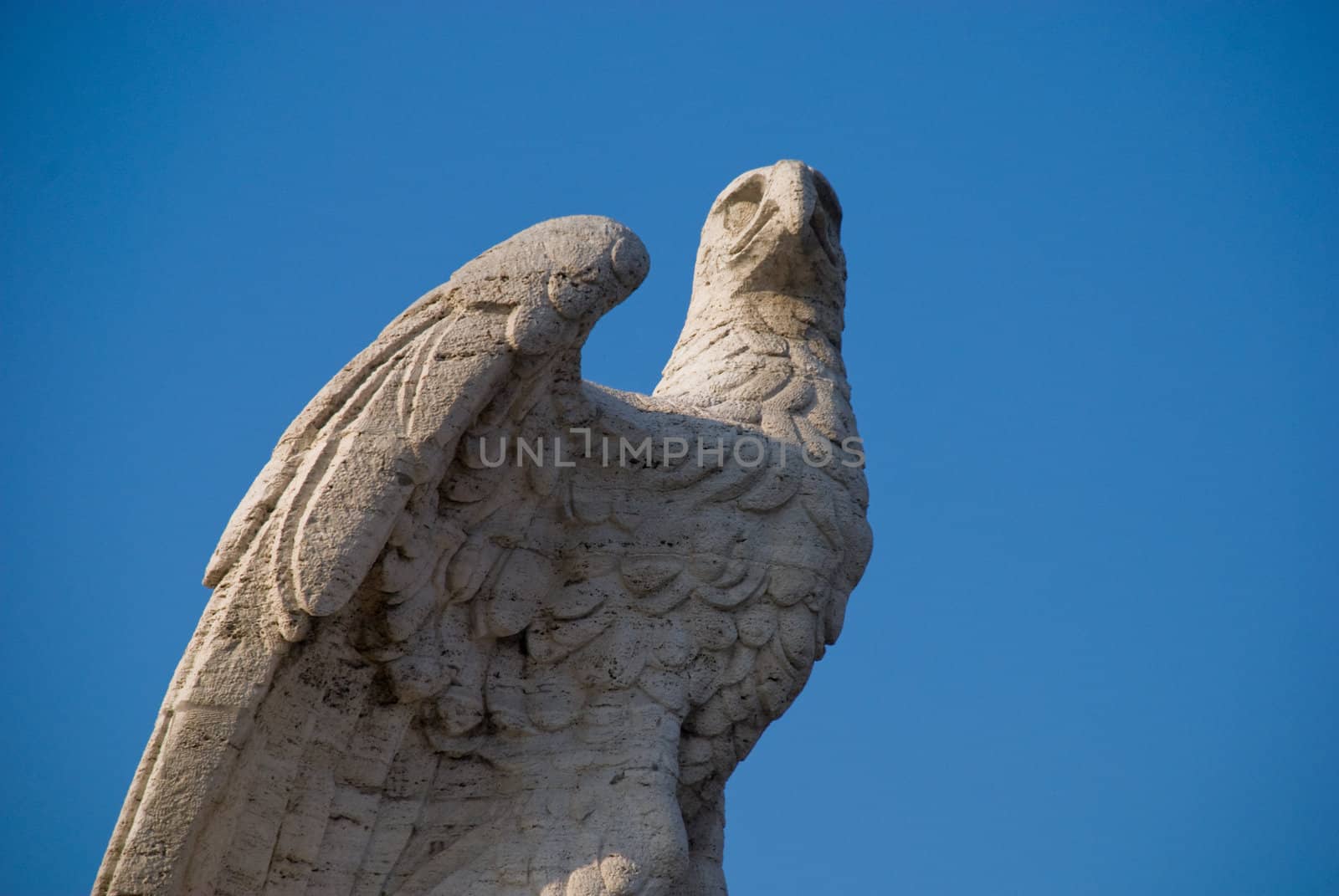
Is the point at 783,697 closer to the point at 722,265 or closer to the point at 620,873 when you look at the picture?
the point at 620,873

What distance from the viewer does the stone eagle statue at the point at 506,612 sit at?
4434 millimetres

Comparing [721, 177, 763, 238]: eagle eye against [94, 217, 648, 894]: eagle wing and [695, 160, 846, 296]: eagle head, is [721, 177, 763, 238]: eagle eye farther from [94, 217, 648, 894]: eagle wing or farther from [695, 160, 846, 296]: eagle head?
[94, 217, 648, 894]: eagle wing

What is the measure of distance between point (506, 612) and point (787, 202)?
168 cm

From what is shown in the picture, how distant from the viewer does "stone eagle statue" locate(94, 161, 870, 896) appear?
443cm

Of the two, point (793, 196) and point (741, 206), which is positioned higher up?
point (741, 206)

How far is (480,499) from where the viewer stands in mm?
4805

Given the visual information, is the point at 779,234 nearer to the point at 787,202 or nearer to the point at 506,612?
the point at 787,202

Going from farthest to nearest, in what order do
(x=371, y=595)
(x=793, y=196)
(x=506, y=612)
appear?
(x=793, y=196)
(x=506, y=612)
(x=371, y=595)

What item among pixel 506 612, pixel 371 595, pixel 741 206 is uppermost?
pixel 741 206

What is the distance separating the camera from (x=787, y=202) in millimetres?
5684

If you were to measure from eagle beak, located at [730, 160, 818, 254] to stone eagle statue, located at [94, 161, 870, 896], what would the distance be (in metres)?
0.01

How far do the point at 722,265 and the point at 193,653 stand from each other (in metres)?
2.30

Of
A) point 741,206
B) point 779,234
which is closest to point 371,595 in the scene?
point 779,234

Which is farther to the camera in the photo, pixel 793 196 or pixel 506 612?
pixel 793 196
